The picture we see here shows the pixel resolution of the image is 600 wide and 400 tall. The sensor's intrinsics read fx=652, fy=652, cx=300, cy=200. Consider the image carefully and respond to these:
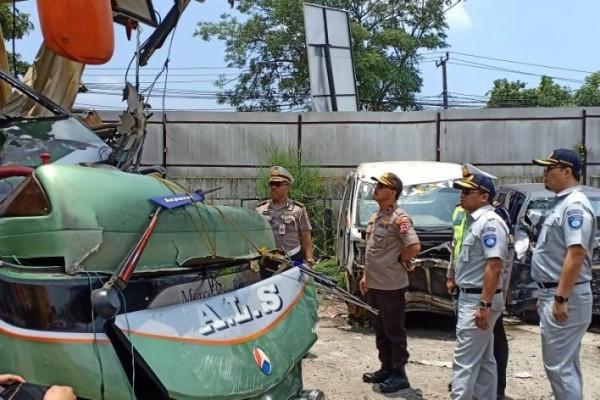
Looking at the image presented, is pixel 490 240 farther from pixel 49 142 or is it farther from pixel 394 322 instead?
pixel 49 142

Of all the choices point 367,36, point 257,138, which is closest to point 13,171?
point 257,138

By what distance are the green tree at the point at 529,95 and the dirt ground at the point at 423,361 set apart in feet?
88.5

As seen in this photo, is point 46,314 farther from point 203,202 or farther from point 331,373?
point 331,373

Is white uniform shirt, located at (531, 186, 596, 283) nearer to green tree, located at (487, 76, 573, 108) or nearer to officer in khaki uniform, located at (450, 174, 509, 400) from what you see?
officer in khaki uniform, located at (450, 174, 509, 400)

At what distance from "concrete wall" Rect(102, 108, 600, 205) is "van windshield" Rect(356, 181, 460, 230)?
4.30 m

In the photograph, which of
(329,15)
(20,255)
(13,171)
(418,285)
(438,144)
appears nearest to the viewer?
(20,255)

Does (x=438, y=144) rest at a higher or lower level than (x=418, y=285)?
higher

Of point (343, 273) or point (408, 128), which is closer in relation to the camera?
point (343, 273)

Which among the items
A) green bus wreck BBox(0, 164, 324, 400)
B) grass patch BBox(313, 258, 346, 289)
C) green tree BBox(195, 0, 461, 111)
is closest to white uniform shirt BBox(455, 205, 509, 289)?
green bus wreck BBox(0, 164, 324, 400)

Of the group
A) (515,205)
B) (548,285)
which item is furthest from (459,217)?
(515,205)

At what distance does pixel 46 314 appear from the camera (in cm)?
197

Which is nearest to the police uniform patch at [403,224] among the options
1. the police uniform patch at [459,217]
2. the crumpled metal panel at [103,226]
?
the police uniform patch at [459,217]

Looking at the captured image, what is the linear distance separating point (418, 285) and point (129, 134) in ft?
11.0

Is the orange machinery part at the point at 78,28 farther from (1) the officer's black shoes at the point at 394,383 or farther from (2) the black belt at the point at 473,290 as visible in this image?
(1) the officer's black shoes at the point at 394,383
